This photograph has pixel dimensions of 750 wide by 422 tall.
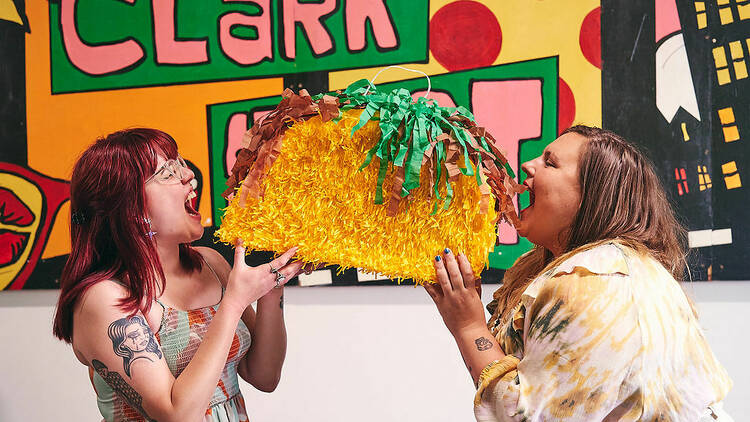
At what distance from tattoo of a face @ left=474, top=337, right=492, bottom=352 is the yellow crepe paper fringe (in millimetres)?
163

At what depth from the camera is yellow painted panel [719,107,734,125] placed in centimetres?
215

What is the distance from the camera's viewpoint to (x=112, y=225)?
1.38m

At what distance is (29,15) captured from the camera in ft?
8.10

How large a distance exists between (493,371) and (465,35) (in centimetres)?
148

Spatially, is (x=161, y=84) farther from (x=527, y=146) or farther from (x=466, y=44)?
(x=527, y=146)

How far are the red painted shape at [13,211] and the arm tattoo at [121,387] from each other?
1.50 meters

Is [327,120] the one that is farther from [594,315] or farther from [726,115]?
[726,115]

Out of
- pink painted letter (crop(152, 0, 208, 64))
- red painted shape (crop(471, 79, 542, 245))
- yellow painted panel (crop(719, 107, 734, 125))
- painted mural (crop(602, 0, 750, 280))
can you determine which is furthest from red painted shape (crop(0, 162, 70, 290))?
yellow painted panel (crop(719, 107, 734, 125))

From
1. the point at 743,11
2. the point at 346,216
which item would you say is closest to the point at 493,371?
the point at 346,216

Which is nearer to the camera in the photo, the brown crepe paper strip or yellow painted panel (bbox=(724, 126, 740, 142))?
the brown crepe paper strip

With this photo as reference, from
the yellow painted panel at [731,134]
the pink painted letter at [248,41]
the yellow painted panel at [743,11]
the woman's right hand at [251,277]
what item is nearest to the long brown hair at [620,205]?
the woman's right hand at [251,277]

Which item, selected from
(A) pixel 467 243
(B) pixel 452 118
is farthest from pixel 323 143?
(A) pixel 467 243

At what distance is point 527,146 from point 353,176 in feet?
3.63

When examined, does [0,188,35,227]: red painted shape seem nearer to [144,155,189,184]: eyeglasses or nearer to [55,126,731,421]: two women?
[55,126,731,421]: two women
